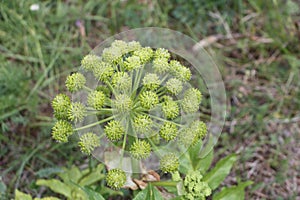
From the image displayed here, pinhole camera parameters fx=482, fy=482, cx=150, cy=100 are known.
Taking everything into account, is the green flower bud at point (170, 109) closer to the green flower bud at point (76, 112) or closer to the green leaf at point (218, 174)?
the green flower bud at point (76, 112)

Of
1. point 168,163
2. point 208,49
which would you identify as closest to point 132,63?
point 168,163

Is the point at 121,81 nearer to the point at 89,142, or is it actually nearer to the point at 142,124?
the point at 142,124

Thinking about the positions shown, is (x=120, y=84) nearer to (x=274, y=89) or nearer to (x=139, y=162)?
(x=139, y=162)

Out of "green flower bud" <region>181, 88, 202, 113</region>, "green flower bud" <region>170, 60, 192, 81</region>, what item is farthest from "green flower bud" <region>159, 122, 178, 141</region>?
"green flower bud" <region>170, 60, 192, 81</region>

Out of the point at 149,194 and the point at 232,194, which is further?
the point at 232,194

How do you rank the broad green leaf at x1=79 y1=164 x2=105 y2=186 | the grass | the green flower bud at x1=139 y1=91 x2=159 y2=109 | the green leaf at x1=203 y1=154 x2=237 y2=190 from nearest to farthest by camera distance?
the green flower bud at x1=139 y1=91 x2=159 y2=109
the green leaf at x1=203 y1=154 x2=237 y2=190
the broad green leaf at x1=79 y1=164 x2=105 y2=186
the grass

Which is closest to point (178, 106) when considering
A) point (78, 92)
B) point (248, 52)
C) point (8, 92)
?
point (78, 92)

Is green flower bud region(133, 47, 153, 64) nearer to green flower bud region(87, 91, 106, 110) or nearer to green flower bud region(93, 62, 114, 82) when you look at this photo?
green flower bud region(93, 62, 114, 82)
